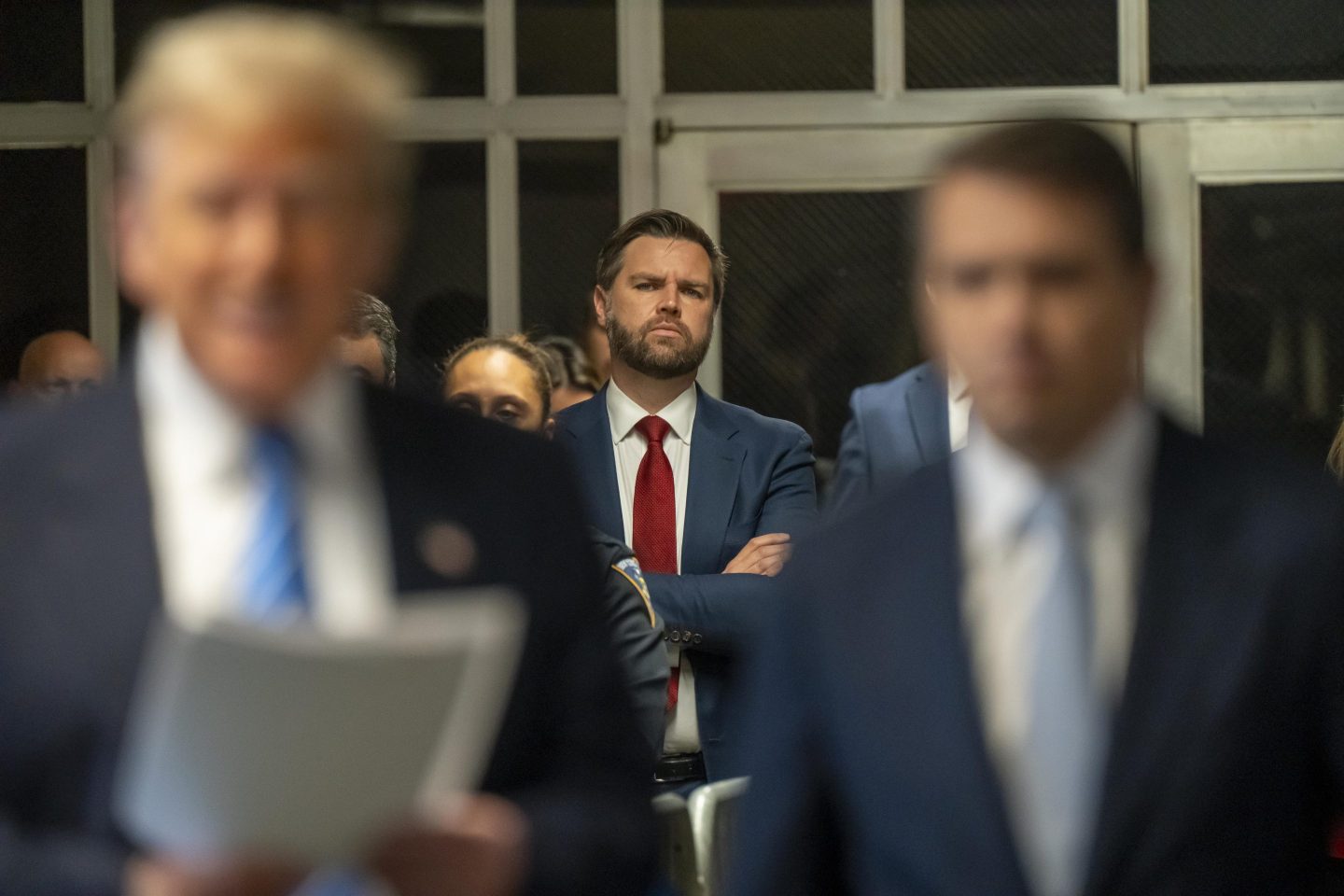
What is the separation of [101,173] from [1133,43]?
391cm

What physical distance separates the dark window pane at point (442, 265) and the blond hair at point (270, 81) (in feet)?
18.4

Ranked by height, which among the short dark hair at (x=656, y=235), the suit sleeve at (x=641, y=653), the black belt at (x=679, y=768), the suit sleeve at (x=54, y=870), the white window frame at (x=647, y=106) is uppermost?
the white window frame at (x=647, y=106)

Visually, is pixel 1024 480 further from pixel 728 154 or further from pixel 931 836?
pixel 728 154

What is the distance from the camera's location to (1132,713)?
6.42 feet

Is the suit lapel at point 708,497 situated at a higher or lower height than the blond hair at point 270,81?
lower

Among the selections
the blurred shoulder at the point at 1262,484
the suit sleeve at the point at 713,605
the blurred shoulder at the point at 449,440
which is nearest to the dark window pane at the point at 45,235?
the suit sleeve at the point at 713,605

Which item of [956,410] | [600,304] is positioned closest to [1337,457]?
[956,410]

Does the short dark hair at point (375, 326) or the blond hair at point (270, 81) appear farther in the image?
the short dark hair at point (375, 326)

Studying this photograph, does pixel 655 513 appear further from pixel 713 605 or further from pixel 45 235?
pixel 45 235

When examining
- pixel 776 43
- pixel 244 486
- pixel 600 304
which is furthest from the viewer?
pixel 776 43

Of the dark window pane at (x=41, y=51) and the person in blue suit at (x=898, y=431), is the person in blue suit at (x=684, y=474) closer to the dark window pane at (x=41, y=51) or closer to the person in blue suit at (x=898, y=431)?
the person in blue suit at (x=898, y=431)

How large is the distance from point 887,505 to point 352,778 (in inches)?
29.4

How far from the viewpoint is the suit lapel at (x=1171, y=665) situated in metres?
1.94

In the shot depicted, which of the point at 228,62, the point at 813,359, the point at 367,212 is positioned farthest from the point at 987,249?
the point at 813,359
